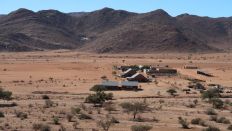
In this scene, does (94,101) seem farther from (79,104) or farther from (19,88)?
(19,88)

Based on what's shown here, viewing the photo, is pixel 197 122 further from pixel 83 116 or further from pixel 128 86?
pixel 128 86

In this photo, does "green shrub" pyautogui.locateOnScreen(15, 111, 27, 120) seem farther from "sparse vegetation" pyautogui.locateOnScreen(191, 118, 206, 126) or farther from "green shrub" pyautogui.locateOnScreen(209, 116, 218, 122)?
"green shrub" pyautogui.locateOnScreen(209, 116, 218, 122)

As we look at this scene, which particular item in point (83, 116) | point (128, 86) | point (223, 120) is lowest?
point (223, 120)

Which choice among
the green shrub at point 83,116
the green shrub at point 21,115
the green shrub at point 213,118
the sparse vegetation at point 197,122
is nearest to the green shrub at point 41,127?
the green shrub at point 21,115

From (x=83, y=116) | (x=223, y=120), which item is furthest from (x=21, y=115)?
(x=223, y=120)

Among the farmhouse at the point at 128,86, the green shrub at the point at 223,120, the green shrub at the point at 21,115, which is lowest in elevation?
the green shrub at the point at 223,120

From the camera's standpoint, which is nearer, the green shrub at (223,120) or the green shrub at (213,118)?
the green shrub at (223,120)

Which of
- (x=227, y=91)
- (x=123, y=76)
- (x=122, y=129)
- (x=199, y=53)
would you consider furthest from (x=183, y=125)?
(x=199, y=53)

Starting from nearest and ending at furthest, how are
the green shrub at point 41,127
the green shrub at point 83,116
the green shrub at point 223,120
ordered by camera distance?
the green shrub at point 41,127 → the green shrub at point 223,120 → the green shrub at point 83,116

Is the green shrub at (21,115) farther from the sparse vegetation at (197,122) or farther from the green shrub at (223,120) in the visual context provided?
the green shrub at (223,120)

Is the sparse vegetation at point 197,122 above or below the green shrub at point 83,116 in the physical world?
below

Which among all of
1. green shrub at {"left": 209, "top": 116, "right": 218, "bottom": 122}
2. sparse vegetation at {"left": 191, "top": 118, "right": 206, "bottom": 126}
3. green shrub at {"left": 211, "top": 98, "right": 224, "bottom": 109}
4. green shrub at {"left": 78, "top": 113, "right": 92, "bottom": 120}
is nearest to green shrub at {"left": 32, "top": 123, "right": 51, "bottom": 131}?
green shrub at {"left": 78, "top": 113, "right": 92, "bottom": 120}

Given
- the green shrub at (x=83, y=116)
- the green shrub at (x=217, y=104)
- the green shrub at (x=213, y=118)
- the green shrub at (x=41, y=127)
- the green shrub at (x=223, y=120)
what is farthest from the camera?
the green shrub at (x=217, y=104)

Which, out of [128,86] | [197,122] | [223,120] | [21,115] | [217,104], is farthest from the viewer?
[128,86]
